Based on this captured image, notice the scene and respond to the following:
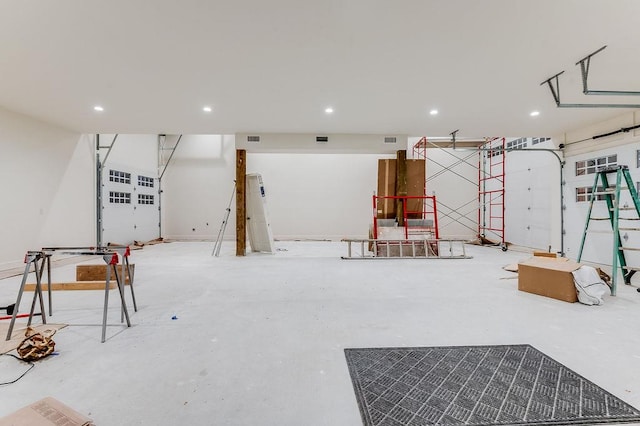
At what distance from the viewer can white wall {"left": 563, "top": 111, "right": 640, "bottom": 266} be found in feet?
14.8

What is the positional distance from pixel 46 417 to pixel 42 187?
594cm

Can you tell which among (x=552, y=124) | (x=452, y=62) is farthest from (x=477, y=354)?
(x=552, y=124)

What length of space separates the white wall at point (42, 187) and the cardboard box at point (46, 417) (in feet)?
16.9

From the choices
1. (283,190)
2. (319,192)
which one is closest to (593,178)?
(319,192)

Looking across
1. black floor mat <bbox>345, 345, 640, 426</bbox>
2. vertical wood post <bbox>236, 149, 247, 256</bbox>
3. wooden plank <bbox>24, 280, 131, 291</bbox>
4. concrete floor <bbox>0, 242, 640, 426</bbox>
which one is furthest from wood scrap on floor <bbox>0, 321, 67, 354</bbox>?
vertical wood post <bbox>236, 149, 247, 256</bbox>

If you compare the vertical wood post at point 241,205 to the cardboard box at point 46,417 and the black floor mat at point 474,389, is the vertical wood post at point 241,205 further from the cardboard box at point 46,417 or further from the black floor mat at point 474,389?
the cardboard box at point 46,417

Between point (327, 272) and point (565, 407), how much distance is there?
3238 mm

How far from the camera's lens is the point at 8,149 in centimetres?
456

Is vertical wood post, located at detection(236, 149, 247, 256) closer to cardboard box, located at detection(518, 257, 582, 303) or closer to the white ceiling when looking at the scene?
the white ceiling

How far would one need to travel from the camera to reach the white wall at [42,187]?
4.56 m

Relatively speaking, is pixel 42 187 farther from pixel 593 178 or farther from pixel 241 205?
pixel 593 178

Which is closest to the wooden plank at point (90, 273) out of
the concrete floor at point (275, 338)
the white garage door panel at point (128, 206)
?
the concrete floor at point (275, 338)

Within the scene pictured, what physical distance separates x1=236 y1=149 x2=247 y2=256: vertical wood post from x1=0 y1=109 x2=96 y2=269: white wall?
3424mm

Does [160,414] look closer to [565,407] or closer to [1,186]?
[565,407]
